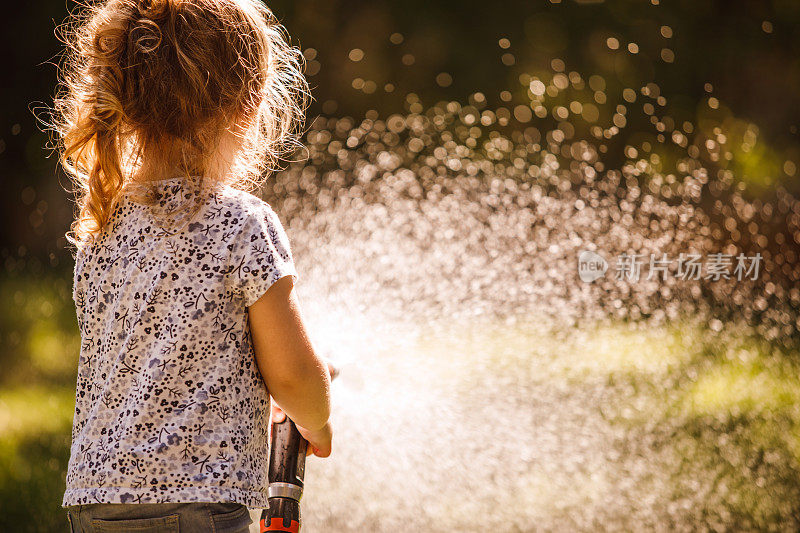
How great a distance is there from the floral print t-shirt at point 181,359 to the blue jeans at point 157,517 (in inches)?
0.7

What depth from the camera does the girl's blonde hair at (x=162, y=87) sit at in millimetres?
883

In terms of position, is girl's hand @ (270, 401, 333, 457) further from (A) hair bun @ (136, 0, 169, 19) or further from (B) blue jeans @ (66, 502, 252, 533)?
(A) hair bun @ (136, 0, 169, 19)

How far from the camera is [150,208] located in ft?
2.93

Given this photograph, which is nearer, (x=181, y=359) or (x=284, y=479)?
(x=181, y=359)

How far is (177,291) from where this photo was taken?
86 centimetres

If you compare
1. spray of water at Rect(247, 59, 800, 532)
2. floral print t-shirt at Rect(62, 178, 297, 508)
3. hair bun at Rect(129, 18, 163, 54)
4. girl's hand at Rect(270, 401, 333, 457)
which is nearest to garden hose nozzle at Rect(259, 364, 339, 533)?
girl's hand at Rect(270, 401, 333, 457)

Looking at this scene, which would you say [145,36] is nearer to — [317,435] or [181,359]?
[181,359]

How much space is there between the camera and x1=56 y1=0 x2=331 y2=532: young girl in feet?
2.80

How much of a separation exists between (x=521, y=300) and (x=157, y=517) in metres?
1.53

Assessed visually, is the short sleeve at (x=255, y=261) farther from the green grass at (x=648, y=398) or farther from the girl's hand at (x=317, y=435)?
the green grass at (x=648, y=398)

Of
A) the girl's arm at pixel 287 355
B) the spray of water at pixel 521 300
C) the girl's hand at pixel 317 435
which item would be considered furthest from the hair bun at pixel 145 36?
the spray of water at pixel 521 300

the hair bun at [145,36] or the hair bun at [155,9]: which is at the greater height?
the hair bun at [155,9]

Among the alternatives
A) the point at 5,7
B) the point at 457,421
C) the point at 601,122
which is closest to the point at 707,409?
the point at 457,421

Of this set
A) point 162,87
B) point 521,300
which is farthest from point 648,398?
point 162,87
